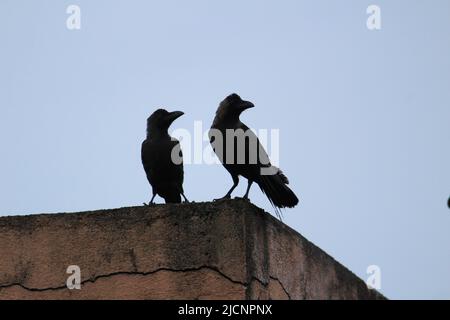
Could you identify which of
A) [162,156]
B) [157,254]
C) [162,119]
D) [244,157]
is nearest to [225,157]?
[244,157]

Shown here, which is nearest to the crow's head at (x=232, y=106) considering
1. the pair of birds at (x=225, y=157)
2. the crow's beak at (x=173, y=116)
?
the pair of birds at (x=225, y=157)

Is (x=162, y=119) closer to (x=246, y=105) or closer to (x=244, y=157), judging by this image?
(x=246, y=105)

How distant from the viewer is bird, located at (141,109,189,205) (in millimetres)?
10789

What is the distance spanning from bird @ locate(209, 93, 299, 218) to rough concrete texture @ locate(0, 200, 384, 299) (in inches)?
78.6

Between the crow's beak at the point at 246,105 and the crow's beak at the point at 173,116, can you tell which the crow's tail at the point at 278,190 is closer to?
the crow's beak at the point at 246,105

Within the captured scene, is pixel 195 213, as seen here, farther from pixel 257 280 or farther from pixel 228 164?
pixel 228 164

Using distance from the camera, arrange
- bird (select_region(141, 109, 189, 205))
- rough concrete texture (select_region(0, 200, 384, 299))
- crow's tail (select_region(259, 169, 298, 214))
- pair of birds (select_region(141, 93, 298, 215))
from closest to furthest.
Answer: rough concrete texture (select_region(0, 200, 384, 299))
crow's tail (select_region(259, 169, 298, 214))
pair of birds (select_region(141, 93, 298, 215))
bird (select_region(141, 109, 189, 205))

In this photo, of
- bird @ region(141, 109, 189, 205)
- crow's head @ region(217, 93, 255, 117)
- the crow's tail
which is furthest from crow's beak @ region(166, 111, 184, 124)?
the crow's tail

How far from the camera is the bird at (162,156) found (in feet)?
35.4

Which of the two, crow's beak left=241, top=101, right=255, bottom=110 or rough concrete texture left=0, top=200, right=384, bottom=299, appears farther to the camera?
crow's beak left=241, top=101, right=255, bottom=110

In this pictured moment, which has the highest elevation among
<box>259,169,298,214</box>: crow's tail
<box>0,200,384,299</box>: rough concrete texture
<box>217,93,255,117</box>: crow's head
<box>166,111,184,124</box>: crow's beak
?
<box>166,111,184,124</box>: crow's beak

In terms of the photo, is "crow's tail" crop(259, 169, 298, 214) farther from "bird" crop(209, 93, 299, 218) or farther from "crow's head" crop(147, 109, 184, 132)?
"crow's head" crop(147, 109, 184, 132)

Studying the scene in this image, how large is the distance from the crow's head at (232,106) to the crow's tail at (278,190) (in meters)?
0.85
